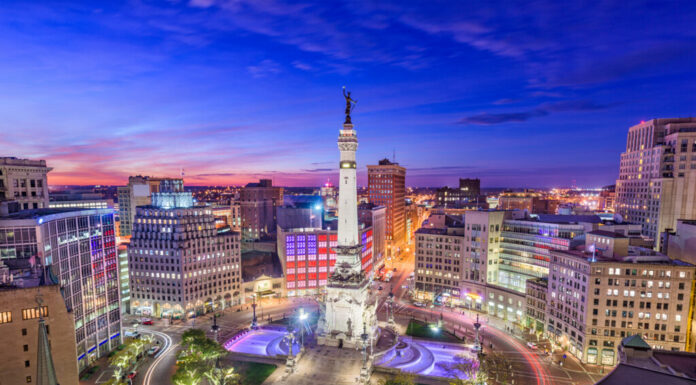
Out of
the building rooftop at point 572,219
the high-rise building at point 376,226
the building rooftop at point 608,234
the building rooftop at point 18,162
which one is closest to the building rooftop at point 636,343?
the building rooftop at point 608,234

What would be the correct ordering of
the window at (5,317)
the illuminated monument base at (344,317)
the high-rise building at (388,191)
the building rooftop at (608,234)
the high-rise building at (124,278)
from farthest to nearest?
the high-rise building at (388,191) → the high-rise building at (124,278) → the building rooftop at (608,234) → the illuminated monument base at (344,317) → the window at (5,317)

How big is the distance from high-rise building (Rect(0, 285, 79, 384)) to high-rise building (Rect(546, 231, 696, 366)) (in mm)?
86975

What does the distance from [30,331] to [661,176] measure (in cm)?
15122

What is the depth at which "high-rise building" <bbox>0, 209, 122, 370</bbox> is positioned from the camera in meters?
54.9

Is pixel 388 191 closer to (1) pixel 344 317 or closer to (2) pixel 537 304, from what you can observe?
(2) pixel 537 304

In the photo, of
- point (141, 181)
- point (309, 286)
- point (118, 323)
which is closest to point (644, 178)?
point (309, 286)

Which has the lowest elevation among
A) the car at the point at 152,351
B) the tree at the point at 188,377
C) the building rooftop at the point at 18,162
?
the car at the point at 152,351

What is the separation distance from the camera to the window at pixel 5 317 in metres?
40.1

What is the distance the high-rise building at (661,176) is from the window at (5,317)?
491 ft

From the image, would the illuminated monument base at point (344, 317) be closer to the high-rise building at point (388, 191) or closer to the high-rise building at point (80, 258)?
the high-rise building at point (80, 258)

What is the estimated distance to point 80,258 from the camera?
67.6m

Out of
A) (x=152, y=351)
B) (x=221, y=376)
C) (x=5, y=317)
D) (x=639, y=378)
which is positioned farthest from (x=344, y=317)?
(x=639, y=378)

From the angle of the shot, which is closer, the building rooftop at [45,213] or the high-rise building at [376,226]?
the building rooftop at [45,213]

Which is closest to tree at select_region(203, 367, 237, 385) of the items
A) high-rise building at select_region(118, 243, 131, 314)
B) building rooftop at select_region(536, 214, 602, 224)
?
high-rise building at select_region(118, 243, 131, 314)
